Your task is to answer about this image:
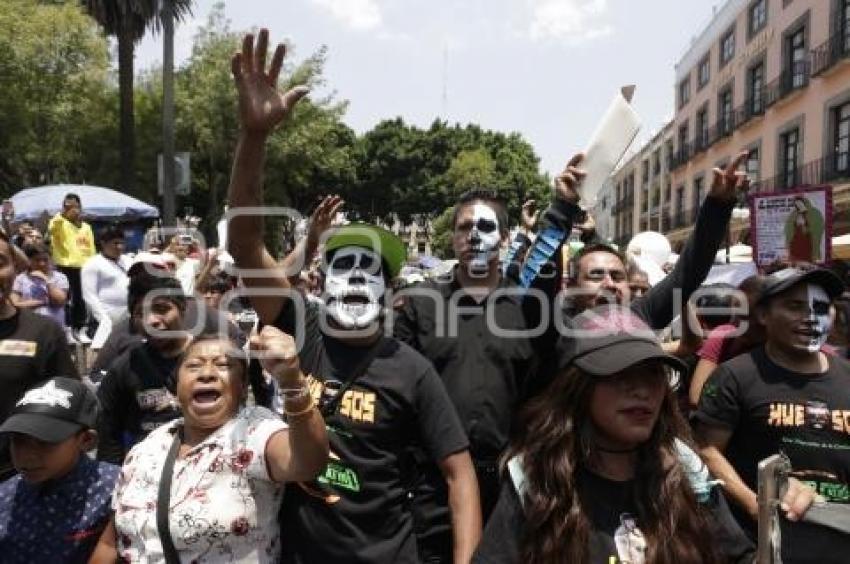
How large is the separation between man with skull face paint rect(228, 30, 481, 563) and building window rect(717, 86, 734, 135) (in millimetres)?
36076

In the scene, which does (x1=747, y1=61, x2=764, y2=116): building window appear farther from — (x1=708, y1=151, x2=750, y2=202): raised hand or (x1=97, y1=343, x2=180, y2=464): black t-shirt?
(x1=97, y1=343, x2=180, y2=464): black t-shirt

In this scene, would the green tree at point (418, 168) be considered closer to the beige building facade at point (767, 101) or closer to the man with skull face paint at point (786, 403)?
the beige building facade at point (767, 101)

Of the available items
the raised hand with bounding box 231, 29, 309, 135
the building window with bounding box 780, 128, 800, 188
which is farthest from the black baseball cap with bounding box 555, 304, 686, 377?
the building window with bounding box 780, 128, 800, 188

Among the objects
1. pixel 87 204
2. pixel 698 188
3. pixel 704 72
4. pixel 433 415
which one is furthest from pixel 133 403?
pixel 704 72

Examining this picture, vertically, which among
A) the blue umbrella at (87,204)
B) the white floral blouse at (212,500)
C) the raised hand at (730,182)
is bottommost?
the white floral blouse at (212,500)

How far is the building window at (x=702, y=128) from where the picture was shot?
132 ft

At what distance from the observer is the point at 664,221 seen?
4897 cm

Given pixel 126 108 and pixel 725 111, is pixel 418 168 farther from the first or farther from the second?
pixel 126 108

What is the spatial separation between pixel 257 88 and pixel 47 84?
→ 25379 millimetres

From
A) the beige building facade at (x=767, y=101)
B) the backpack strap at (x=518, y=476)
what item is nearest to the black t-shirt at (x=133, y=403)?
the backpack strap at (x=518, y=476)

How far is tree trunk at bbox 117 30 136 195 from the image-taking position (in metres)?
21.5

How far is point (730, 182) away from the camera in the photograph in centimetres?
300

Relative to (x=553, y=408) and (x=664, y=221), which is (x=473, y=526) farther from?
(x=664, y=221)

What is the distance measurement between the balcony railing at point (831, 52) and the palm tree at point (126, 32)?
1889 centimetres
